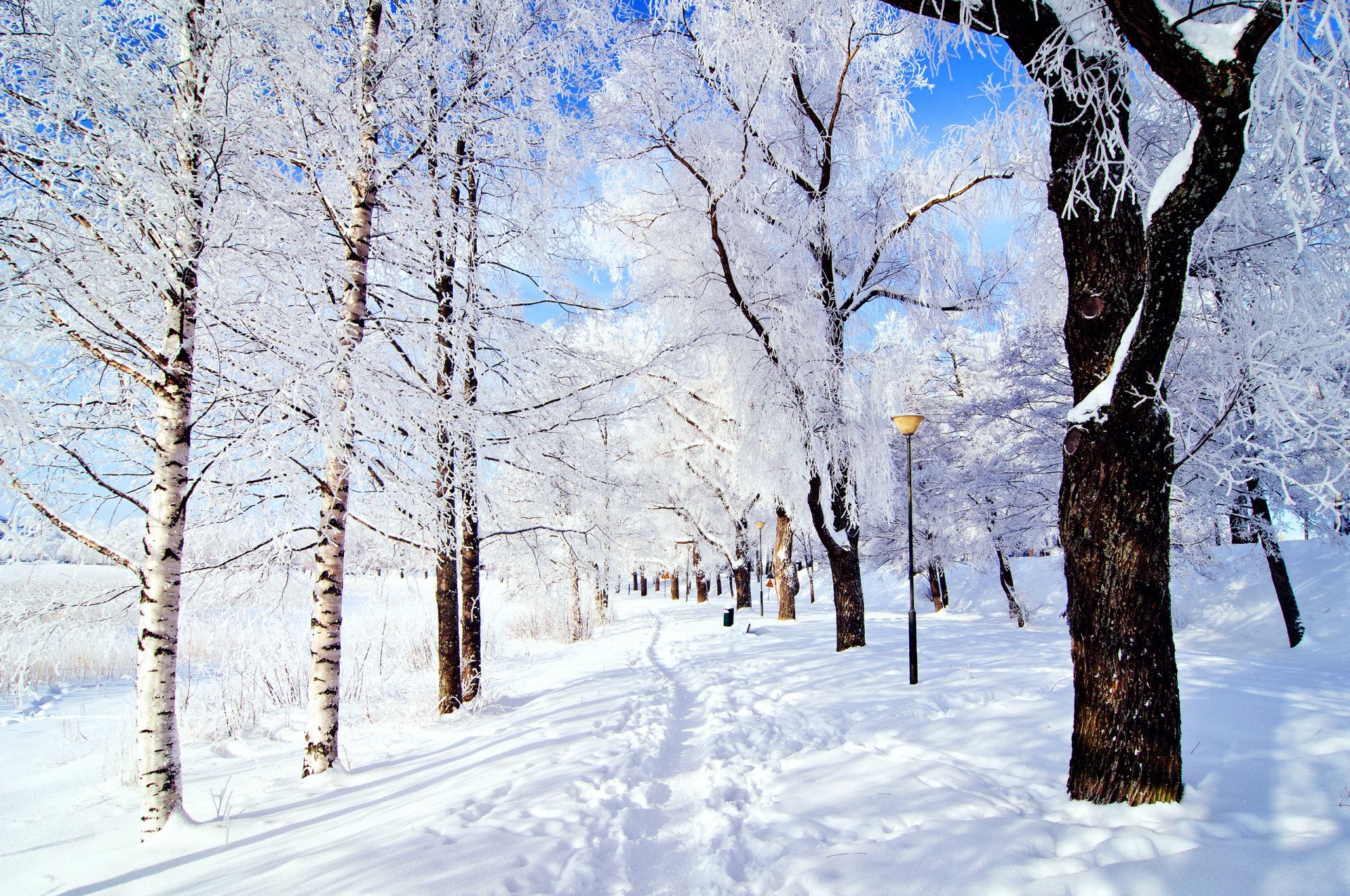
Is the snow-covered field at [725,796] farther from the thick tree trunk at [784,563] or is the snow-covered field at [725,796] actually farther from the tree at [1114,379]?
the thick tree trunk at [784,563]

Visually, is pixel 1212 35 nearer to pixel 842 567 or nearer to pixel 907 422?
pixel 907 422

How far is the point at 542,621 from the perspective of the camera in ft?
57.0

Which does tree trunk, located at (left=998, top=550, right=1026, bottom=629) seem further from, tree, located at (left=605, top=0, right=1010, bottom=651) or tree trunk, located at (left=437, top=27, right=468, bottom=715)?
tree trunk, located at (left=437, top=27, right=468, bottom=715)

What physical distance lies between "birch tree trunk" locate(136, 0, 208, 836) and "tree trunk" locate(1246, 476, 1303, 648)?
1651cm

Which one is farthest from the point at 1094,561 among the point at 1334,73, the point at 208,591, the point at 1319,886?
the point at 208,591

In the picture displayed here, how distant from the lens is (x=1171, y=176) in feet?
10.2

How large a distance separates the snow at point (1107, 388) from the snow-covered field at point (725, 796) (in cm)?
A: 222

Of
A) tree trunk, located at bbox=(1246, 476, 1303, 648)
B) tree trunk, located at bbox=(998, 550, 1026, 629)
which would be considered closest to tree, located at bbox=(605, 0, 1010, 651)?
tree trunk, located at bbox=(1246, 476, 1303, 648)

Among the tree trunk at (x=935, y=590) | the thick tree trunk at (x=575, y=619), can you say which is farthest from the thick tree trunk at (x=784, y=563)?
the tree trunk at (x=935, y=590)

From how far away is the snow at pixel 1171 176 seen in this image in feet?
9.86

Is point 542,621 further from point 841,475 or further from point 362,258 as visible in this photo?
point 362,258

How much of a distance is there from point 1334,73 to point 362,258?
20.5ft

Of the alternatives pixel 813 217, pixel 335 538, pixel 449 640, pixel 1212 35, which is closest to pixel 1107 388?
pixel 1212 35

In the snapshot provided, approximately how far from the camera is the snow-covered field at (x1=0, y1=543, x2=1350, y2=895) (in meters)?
2.93
